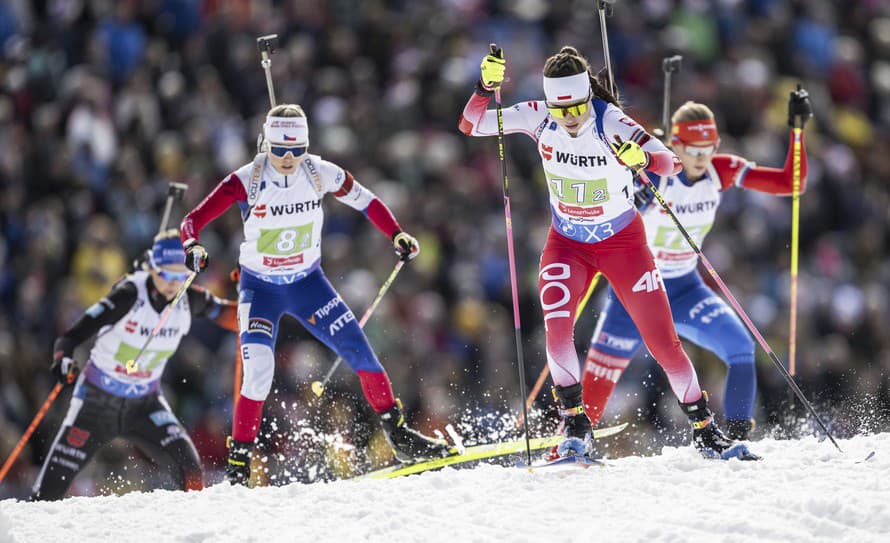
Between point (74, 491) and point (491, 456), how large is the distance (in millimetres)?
3777

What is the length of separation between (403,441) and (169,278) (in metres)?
1.99

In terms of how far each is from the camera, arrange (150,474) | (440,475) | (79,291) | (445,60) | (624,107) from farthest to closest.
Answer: (445,60)
(79,291)
(150,474)
(624,107)
(440,475)

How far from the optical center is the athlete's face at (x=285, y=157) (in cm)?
720

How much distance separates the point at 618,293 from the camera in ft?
22.1

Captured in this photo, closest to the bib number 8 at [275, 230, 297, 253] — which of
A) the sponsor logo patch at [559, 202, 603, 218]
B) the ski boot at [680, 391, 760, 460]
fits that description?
the sponsor logo patch at [559, 202, 603, 218]

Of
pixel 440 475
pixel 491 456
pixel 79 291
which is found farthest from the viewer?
pixel 79 291

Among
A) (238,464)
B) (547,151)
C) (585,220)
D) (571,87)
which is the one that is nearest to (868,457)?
(585,220)

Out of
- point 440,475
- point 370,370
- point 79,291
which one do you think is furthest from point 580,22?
point 440,475

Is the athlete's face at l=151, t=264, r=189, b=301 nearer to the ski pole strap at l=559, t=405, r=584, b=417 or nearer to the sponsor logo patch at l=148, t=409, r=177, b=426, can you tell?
the sponsor logo patch at l=148, t=409, r=177, b=426

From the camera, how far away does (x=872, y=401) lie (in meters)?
8.40

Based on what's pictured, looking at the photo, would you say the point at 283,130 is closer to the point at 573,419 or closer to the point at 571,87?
the point at 571,87

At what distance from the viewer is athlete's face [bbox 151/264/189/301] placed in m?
8.16

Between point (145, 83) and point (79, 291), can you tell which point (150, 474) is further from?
point (145, 83)

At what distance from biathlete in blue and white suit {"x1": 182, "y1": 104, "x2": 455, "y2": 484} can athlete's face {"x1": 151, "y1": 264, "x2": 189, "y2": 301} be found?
0.93 metres
